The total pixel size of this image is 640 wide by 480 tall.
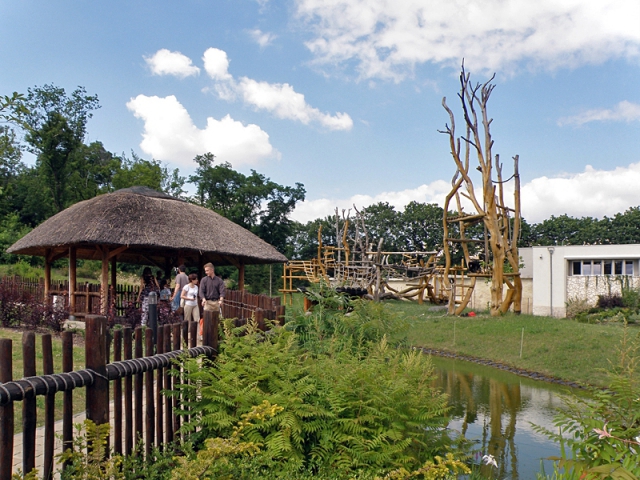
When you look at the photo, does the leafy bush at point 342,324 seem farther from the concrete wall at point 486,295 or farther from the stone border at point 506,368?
the concrete wall at point 486,295

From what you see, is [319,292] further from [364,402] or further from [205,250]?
[205,250]

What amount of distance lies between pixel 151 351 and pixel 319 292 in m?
3.51

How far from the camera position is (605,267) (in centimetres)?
2875

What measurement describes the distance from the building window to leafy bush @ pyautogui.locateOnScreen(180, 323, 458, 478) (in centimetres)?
2761

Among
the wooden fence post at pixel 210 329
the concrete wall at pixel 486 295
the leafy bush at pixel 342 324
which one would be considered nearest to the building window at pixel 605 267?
the concrete wall at pixel 486 295

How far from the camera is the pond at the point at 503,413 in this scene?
6719 millimetres

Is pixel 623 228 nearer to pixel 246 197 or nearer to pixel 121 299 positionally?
pixel 246 197

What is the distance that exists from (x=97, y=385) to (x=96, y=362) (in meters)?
0.12

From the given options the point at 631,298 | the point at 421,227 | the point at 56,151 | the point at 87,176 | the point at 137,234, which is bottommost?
the point at 631,298

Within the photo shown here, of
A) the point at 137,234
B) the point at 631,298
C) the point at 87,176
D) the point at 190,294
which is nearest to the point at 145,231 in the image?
the point at 137,234

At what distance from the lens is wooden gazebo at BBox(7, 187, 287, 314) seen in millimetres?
13625

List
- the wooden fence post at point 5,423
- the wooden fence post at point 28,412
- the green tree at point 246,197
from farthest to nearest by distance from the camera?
the green tree at point 246,197 → the wooden fence post at point 28,412 → the wooden fence post at point 5,423

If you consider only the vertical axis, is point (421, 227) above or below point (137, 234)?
above

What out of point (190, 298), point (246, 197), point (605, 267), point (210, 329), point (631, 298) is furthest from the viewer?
point (246, 197)
